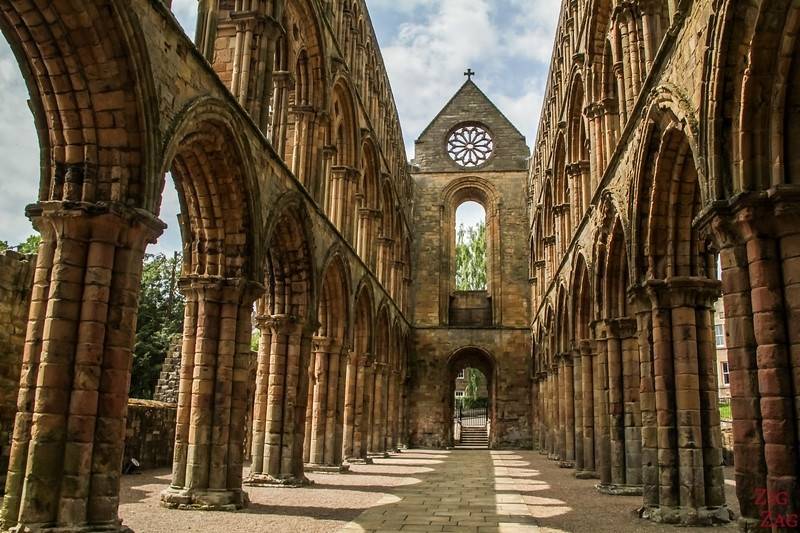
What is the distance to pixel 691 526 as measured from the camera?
28.1ft

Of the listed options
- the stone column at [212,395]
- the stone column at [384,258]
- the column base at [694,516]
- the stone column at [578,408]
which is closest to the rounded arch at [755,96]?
the column base at [694,516]

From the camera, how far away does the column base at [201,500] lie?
939 centimetres

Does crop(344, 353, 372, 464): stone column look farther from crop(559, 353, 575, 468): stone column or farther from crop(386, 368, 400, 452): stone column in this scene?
crop(559, 353, 575, 468): stone column

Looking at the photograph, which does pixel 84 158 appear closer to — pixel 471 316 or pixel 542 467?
pixel 542 467

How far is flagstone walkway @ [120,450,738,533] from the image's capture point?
8312 mm

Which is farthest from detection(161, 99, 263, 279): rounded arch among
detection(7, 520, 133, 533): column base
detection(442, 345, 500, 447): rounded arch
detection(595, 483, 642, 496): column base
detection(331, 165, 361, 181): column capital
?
detection(442, 345, 500, 447): rounded arch

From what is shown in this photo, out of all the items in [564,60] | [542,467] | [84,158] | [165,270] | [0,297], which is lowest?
[542,467]

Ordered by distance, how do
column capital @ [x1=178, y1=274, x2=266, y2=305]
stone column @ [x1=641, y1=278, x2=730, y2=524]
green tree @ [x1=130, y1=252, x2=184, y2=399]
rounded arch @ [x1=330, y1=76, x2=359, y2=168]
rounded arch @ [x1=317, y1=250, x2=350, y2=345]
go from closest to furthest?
stone column @ [x1=641, y1=278, x2=730, y2=524] < column capital @ [x1=178, y1=274, x2=266, y2=305] < rounded arch @ [x1=317, y1=250, x2=350, y2=345] < rounded arch @ [x1=330, y1=76, x2=359, y2=168] < green tree @ [x1=130, y1=252, x2=184, y2=399]

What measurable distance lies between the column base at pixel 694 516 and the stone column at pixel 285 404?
6.64 meters

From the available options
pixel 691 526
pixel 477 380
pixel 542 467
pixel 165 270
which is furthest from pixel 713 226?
pixel 477 380

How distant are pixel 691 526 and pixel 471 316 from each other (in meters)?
23.6

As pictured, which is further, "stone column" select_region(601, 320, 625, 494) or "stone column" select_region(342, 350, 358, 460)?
"stone column" select_region(342, 350, 358, 460)

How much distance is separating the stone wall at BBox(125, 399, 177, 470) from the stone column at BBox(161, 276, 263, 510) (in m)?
5.43

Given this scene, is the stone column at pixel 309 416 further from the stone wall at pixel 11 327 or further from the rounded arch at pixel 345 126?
the stone wall at pixel 11 327
